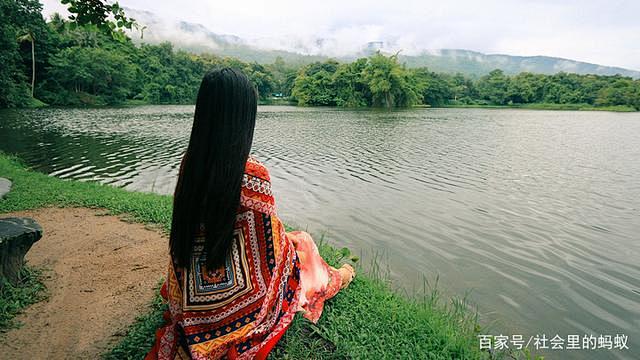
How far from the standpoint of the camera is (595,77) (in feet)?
211

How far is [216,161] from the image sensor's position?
1.84 metres

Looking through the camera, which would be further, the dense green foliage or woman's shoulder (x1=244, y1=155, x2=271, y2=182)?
the dense green foliage

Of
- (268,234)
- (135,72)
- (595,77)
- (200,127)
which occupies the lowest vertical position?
(268,234)

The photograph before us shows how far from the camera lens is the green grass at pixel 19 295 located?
110 inches

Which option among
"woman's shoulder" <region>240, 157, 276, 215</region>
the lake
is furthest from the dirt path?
the lake

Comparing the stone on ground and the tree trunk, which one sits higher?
the tree trunk

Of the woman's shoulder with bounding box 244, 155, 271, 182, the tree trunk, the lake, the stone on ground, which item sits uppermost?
the tree trunk

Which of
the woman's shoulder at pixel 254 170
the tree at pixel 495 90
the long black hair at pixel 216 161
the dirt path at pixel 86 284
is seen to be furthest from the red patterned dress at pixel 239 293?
the tree at pixel 495 90

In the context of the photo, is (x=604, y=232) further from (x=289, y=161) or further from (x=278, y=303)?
(x=289, y=161)

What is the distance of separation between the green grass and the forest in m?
28.4

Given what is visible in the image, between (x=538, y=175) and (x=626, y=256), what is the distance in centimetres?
542

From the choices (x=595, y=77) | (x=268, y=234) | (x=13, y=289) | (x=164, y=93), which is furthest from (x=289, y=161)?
(x=595, y=77)

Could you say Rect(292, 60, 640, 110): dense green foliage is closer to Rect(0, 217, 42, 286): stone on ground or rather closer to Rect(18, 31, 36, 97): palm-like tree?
Rect(18, 31, 36, 97): palm-like tree

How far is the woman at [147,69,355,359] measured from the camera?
1833mm
